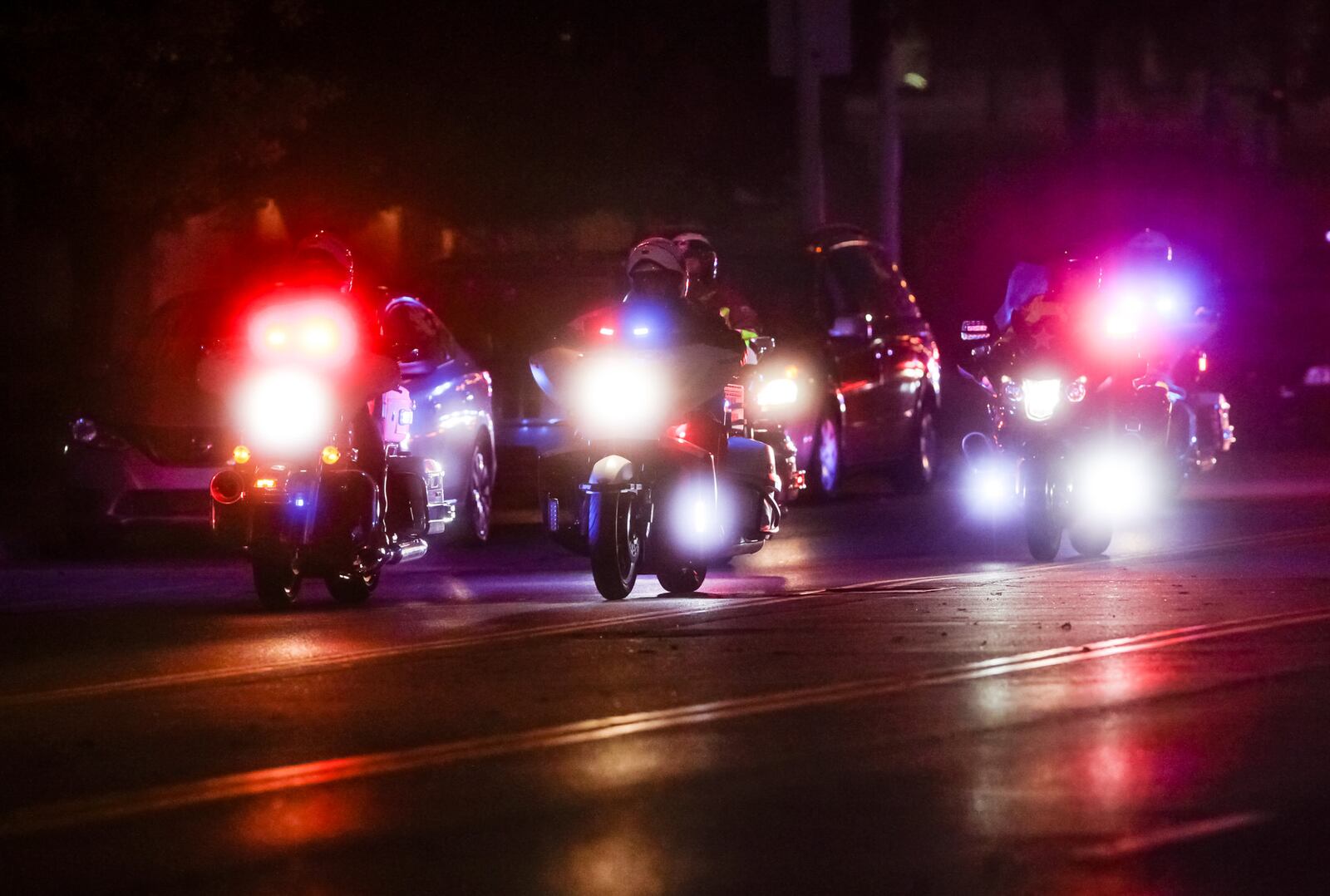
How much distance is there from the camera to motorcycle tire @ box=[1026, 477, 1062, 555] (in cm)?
1545

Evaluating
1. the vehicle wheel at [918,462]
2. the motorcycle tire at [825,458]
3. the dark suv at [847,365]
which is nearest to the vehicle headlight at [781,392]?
the dark suv at [847,365]

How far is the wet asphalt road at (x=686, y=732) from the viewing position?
24.1 feet

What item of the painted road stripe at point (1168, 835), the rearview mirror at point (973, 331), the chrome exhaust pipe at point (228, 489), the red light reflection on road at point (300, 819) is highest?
the rearview mirror at point (973, 331)

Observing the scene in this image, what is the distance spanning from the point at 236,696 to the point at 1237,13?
49.1 metres

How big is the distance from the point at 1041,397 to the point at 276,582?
4.55 m

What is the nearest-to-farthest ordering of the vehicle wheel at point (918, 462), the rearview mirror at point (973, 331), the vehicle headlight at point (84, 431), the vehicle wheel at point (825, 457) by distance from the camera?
the rearview mirror at point (973, 331), the vehicle headlight at point (84, 431), the vehicle wheel at point (825, 457), the vehicle wheel at point (918, 462)

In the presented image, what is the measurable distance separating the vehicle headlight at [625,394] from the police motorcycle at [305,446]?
0.98m

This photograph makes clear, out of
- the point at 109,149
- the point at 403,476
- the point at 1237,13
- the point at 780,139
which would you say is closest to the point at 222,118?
the point at 109,149

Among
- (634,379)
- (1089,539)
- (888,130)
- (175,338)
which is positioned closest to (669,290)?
(634,379)

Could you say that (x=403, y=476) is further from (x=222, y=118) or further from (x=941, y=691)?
(x=222, y=118)

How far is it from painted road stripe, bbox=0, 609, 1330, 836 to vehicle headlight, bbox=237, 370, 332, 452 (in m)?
3.66

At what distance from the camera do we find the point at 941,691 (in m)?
10.3

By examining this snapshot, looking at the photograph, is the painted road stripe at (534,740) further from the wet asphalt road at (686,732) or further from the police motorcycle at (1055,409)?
the police motorcycle at (1055,409)

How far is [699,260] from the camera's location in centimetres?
1633
